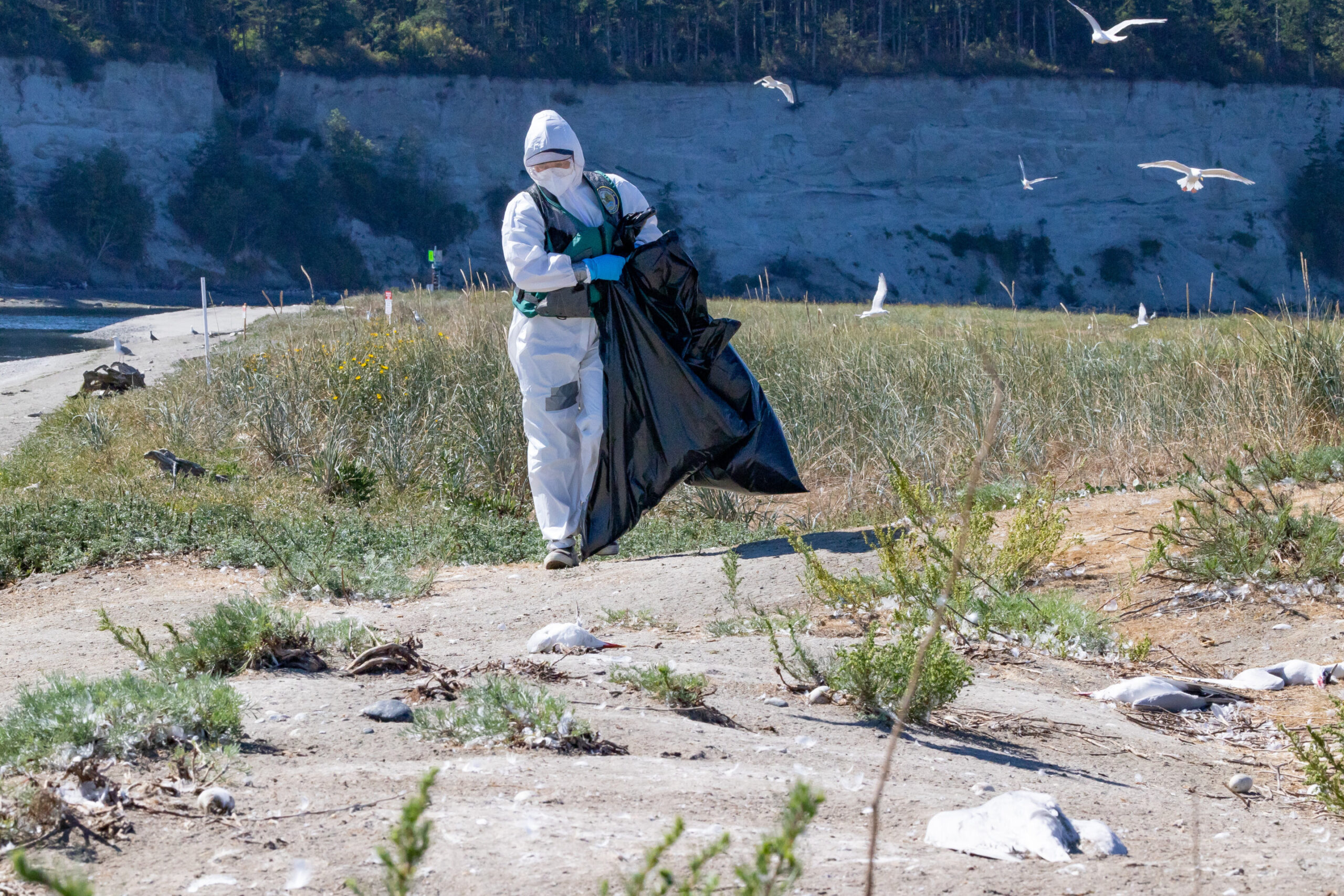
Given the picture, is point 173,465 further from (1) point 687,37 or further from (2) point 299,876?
(1) point 687,37

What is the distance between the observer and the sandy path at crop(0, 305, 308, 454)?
1172 centimetres

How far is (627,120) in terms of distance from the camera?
44.3 metres

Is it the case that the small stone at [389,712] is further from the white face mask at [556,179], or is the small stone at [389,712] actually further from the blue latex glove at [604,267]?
the white face mask at [556,179]

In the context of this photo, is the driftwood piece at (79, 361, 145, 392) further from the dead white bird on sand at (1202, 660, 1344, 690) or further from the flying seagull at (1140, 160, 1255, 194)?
the dead white bird on sand at (1202, 660, 1344, 690)

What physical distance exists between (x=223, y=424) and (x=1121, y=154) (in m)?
41.1

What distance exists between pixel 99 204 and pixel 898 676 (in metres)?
43.3

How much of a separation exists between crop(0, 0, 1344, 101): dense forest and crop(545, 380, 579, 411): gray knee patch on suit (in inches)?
1623

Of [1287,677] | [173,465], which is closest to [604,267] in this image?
[1287,677]

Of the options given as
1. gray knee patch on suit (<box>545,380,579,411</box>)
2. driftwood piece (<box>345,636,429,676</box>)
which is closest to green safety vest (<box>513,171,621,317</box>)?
gray knee patch on suit (<box>545,380,579,411</box>)

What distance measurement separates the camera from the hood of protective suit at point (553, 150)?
5.63 m

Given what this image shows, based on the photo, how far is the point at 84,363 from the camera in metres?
16.6

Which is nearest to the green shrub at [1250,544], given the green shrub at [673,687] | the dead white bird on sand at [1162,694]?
the dead white bird on sand at [1162,694]

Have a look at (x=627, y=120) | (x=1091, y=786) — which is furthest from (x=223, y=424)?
(x=627, y=120)

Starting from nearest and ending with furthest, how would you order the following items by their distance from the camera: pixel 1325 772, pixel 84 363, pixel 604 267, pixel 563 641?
pixel 1325 772, pixel 563 641, pixel 604 267, pixel 84 363
